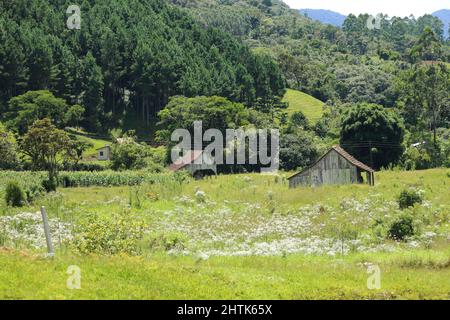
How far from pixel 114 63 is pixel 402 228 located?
74.7 meters

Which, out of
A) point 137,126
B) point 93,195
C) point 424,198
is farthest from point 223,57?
point 424,198

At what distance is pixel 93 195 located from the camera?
41656 millimetres

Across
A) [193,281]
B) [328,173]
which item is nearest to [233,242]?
[193,281]

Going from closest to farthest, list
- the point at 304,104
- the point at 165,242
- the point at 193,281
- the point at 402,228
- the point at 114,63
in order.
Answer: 1. the point at 193,281
2. the point at 165,242
3. the point at 402,228
4. the point at 114,63
5. the point at 304,104

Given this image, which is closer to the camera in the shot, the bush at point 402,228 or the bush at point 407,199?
the bush at point 402,228

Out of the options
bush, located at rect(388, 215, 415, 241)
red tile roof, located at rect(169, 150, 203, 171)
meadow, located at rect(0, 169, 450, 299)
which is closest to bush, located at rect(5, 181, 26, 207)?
meadow, located at rect(0, 169, 450, 299)

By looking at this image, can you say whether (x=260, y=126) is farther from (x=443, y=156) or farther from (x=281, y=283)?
(x=281, y=283)

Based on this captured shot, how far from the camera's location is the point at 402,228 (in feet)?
81.9

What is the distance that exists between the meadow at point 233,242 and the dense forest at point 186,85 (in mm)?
20929

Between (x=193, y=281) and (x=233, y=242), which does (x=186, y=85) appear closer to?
(x=233, y=242)

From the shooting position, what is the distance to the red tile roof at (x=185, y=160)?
60.6 metres

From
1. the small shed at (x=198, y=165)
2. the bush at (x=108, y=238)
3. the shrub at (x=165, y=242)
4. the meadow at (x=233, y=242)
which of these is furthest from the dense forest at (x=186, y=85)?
the bush at (x=108, y=238)

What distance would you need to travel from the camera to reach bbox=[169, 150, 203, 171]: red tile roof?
60.6m

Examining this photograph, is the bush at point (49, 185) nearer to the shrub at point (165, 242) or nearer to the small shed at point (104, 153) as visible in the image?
the shrub at point (165, 242)
